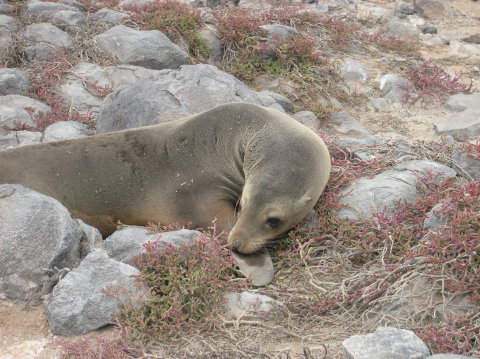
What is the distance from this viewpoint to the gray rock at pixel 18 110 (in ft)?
26.0

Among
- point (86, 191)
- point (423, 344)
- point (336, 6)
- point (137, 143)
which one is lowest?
point (336, 6)

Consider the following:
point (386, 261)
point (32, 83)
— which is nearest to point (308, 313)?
point (386, 261)

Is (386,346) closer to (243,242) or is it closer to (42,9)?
(243,242)

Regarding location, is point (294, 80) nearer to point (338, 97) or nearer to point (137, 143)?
point (338, 97)

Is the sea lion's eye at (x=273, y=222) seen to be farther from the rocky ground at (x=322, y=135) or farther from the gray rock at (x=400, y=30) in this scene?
the gray rock at (x=400, y=30)

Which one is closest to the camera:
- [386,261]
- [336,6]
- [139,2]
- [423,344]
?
[423,344]

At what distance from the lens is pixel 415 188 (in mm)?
6082

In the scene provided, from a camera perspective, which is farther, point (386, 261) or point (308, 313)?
point (386, 261)

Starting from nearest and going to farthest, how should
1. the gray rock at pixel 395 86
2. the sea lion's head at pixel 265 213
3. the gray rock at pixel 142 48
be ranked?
A: the sea lion's head at pixel 265 213, the gray rock at pixel 142 48, the gray rock at pixel 395 86

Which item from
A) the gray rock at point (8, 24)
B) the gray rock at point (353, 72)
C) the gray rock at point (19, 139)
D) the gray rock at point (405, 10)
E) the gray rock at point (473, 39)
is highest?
the gray rock at point (8, 24)

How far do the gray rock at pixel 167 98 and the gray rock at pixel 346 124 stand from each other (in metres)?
1.72

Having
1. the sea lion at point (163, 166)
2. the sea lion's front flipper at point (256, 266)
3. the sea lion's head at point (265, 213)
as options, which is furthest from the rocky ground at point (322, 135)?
the sea lion at point (163, 166)

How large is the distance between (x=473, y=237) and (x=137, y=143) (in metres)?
3.39

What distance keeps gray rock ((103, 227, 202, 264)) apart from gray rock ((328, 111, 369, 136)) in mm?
4868
